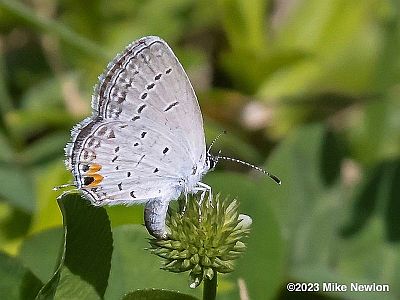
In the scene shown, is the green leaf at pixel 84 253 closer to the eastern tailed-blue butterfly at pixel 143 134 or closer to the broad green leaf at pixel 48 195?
the eastern tailed-blue butterfly at pixel 143 134

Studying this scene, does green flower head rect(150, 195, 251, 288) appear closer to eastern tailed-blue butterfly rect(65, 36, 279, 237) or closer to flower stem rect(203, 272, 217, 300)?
flower stem rect(203, 272, 217, 300)

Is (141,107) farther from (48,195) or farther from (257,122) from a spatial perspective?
(257,122)

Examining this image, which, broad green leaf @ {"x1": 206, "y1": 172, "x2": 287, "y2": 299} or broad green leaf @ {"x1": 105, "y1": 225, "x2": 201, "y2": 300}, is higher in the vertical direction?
broad green leaf @ {"x1": 206, "y1": 172, "x2": 287, "y2": 299}

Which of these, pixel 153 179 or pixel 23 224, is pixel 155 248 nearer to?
pixel 153 179

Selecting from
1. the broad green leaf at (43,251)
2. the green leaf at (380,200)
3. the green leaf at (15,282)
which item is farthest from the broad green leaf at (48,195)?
the green leaf at (380,200)

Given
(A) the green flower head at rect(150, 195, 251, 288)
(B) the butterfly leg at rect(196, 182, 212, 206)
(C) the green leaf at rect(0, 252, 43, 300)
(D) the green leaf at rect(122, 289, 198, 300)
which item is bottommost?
(D) the green leaf at rect(122, 289, 198, 300)

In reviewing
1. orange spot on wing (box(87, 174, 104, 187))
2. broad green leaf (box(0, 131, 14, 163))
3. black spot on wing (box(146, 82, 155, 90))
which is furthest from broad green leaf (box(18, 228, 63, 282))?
broad green leaf (box(0, 131, 14, 163))

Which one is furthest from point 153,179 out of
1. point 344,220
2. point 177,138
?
point 344,220
